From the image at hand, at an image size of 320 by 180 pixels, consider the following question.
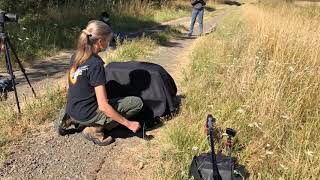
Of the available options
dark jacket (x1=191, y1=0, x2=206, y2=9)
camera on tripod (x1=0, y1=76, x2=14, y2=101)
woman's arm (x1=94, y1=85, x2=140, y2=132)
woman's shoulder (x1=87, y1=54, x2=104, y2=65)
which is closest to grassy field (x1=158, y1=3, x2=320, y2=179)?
woman's arm (x1=94, y1=85, x2=140, y2=132)

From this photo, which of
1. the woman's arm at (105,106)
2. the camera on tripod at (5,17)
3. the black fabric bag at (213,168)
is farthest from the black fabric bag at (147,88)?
the black fabric bag at (213,168)

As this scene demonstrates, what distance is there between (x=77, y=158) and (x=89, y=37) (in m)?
1.22

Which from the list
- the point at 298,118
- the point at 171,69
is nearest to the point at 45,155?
the point at 298,118

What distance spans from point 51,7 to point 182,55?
7088mm

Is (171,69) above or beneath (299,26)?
A: beneath

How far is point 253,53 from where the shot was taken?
6633mm

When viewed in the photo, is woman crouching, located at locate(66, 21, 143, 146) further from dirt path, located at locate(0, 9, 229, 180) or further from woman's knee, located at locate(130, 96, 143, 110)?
dirt path, located at locate(0, 9, 229, 180)

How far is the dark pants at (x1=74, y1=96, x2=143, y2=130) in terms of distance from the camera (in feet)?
14.9

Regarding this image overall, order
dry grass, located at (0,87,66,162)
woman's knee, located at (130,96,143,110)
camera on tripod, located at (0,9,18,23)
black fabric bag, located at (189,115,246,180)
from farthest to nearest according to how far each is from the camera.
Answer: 1. camera on tripod, located at (0,9,18,23)
2. woman's knee, located at (130,96,143,110)
3. dry grass, located at (0,87,66,162)
4. black fabric bag, located at (189,115,246,180)

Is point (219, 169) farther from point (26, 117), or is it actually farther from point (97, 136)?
point (26, 117)

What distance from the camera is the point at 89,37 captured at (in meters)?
4.31

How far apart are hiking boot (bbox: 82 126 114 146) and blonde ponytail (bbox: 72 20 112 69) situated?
739 mm

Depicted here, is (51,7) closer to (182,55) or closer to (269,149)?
(182,55)

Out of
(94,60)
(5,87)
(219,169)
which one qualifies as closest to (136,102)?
(94,60)
